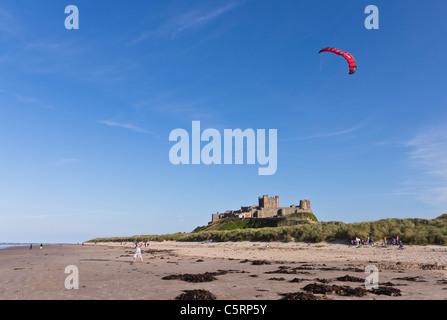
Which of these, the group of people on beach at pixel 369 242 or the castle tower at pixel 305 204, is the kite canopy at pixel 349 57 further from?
the castle tower at pixel 305 204

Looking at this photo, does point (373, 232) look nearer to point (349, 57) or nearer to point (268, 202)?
point (349, 57)

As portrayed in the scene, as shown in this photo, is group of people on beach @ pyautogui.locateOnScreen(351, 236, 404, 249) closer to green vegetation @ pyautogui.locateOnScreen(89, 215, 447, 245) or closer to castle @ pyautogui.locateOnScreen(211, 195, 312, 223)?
green vegetation @ pyautogui.locateOnScreen(89, 215, 447, 245)

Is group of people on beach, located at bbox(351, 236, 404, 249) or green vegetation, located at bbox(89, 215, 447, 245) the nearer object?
green vegetation, located at bbox(89, 215, 447, 245)

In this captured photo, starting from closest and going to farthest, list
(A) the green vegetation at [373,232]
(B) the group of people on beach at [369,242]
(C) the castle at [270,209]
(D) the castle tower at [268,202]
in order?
1. (A) the green vegetation at [373,232]
2. (B) the group of people on beach at [369,242]
3. (C) the castle at [270,209]
4. (D) the castle tower at [268,202]

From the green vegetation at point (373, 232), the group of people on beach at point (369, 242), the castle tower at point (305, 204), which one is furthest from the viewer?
the castle tower at point (305, 204)

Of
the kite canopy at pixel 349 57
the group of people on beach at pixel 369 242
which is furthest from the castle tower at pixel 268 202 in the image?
the kite canopy at pixel 349 57

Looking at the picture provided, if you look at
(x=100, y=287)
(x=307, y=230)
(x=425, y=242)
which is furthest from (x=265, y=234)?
(x=100, y=287)

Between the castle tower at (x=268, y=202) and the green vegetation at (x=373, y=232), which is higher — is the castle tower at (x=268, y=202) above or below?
above

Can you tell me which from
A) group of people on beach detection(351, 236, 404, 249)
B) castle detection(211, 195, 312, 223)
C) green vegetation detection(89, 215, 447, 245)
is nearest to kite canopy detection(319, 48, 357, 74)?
group of people on beach detection(351, 236, 404, 249)

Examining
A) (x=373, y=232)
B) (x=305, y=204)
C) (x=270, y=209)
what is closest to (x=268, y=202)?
(x=270, y=209)

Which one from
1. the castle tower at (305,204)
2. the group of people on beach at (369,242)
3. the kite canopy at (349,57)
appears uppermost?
the kite canopy at (349,57)

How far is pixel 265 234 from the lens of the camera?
53.2 meters

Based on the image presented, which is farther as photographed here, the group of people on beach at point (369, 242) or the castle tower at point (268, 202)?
the castle tower at point (268, 202)
